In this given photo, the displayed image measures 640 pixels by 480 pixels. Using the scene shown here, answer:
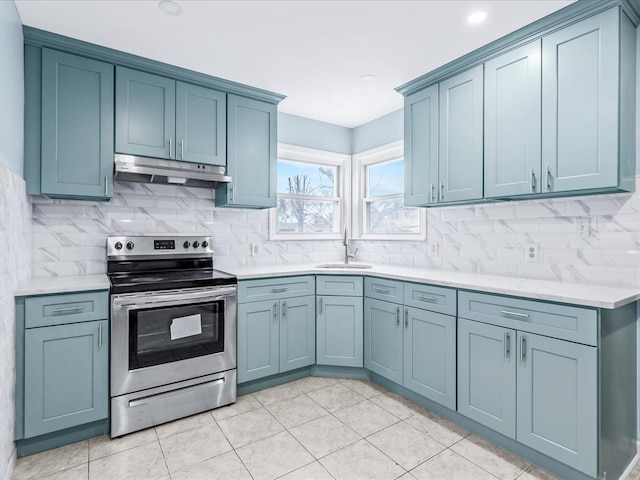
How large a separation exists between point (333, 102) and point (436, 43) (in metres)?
1.25

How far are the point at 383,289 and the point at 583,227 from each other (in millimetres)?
1386

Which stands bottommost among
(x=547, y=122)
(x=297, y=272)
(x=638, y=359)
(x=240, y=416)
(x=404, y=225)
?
(x=240, y=416)

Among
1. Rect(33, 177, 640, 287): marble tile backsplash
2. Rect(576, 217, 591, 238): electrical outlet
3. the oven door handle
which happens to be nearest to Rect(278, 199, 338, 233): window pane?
Rect(33, 177, 640, 287): marble tile backsplash

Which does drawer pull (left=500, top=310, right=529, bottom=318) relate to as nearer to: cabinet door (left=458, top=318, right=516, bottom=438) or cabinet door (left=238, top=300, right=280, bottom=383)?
cabinet door (left=458, top=318, right=516, bottom=438)

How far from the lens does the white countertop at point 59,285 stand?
2037 millimetres

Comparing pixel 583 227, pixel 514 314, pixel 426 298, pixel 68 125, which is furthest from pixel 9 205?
pixel 583 227

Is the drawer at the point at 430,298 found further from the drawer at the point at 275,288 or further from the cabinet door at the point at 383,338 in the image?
the drawer at the point at 275,288

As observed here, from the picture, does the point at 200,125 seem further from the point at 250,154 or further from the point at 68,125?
the point at 68,125

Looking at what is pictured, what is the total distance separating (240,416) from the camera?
8.29 feet

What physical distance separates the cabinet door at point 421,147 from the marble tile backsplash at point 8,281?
2.65m

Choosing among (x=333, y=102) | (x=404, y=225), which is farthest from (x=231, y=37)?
(x=404, y=225)

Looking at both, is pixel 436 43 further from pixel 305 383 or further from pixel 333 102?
pixel 305 383

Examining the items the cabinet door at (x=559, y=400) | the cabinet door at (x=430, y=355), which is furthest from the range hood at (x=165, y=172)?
the cabinet door at (x=559, y=400)

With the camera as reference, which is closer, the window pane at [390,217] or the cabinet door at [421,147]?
the cabinet door at [421,147]
